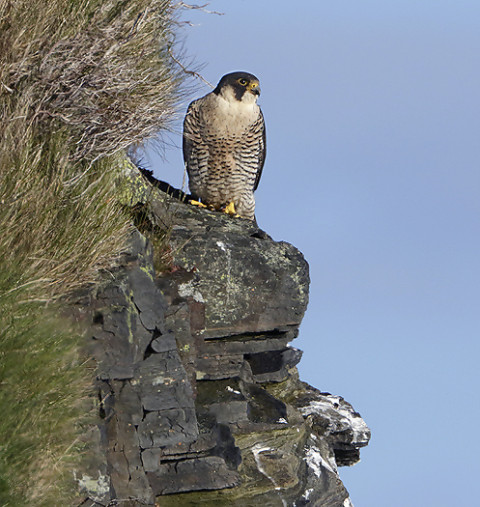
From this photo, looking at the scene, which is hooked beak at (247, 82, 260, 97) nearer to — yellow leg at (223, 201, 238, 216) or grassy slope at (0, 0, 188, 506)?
grassy slope at (0, 0, 188, 506)

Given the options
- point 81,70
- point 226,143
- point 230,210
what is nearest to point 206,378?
point 230,210

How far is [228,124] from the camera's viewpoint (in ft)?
36.9

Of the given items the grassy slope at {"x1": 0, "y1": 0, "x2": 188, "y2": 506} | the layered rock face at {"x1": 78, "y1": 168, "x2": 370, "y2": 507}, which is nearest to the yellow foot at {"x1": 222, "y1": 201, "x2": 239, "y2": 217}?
the layered rock face at {"x1": 78, "y1": 168, "x2": 370, "y2": 507}

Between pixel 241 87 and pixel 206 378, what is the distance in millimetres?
4318

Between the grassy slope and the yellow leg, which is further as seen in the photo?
the yellow leg

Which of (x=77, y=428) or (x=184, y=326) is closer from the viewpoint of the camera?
(x=77, y=428)

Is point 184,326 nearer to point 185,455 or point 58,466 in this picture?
point 185,455

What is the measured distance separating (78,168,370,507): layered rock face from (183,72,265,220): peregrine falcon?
670mm

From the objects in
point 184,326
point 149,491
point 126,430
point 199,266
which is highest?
point 199,266

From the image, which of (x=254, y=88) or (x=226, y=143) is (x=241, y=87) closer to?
(x=254, y=88)

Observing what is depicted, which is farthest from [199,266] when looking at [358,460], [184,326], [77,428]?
[358,460]

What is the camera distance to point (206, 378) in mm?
9719

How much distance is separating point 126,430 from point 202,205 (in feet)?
14.9

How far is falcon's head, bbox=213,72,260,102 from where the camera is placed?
1109cm
